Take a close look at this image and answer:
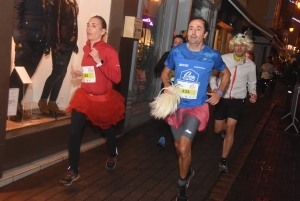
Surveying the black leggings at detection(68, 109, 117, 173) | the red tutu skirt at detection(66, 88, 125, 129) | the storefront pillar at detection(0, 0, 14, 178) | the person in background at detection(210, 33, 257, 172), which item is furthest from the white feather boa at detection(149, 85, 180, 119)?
the person in background at detection(210, 33, 257, 172)

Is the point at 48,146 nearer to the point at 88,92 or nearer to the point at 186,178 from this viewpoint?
the point at 88,92

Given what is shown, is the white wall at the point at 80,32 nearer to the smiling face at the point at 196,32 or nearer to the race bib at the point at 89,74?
the race bib at the point at 89,74

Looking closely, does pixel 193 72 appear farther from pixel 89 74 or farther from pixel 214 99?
pixel 89 74

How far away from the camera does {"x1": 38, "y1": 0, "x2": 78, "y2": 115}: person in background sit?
6422 millimetres

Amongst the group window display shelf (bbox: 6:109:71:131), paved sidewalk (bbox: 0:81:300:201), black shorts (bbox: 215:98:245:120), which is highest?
black shorts (bbox: 215:98:245:120)

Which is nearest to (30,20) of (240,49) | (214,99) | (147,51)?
(214,99)

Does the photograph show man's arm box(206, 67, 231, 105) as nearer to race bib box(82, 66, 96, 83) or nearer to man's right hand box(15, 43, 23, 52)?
race bib box(82, 66, 96, 83)

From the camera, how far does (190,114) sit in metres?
4.82

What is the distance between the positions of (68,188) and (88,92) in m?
1.19

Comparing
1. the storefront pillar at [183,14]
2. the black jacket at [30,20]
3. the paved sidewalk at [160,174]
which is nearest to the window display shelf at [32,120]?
the paved sidewalk at [160,174]

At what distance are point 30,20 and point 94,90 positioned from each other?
1371 millimetres

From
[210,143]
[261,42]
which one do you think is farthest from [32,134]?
[261,42]

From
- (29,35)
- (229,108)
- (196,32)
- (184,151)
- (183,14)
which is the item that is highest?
(183,14)

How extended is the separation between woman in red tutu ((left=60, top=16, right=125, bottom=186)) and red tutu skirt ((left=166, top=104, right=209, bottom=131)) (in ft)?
2.63
